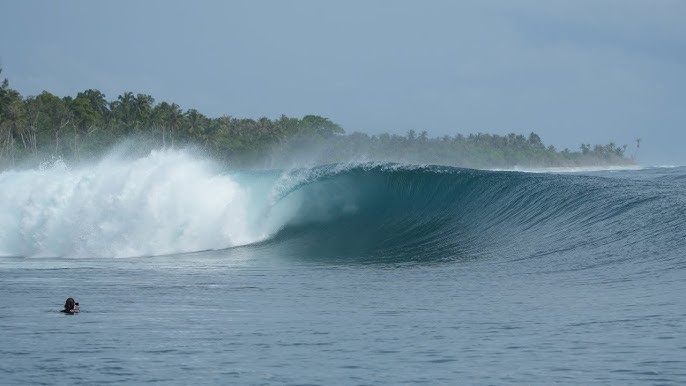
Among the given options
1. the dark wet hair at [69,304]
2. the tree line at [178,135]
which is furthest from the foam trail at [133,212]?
the tree line at [178,135]

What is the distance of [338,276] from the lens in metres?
17.3

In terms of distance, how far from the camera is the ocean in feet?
30.5

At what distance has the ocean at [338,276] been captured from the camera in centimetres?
930

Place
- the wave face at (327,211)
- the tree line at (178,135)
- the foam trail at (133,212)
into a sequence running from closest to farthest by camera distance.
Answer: the wave face at (327,211) → the foam trail at (133,212) → the tree line at (178,135)

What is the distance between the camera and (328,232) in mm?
25766

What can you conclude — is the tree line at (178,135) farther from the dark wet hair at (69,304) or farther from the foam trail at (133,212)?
the dark wet hair at (69,304)

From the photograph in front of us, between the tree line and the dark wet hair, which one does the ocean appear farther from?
the tree line

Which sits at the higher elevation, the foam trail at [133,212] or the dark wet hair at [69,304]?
the foam trail at [133,212]

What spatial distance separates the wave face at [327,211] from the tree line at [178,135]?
3566 cm

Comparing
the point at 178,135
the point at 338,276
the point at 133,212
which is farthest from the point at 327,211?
the point at 178,135

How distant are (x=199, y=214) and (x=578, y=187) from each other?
936cm

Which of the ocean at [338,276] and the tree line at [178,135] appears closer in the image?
the ocean at [338,276]

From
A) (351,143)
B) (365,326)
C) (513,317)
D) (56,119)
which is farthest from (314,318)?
(351,143)

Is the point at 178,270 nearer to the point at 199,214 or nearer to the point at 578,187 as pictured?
the point at 199,214
